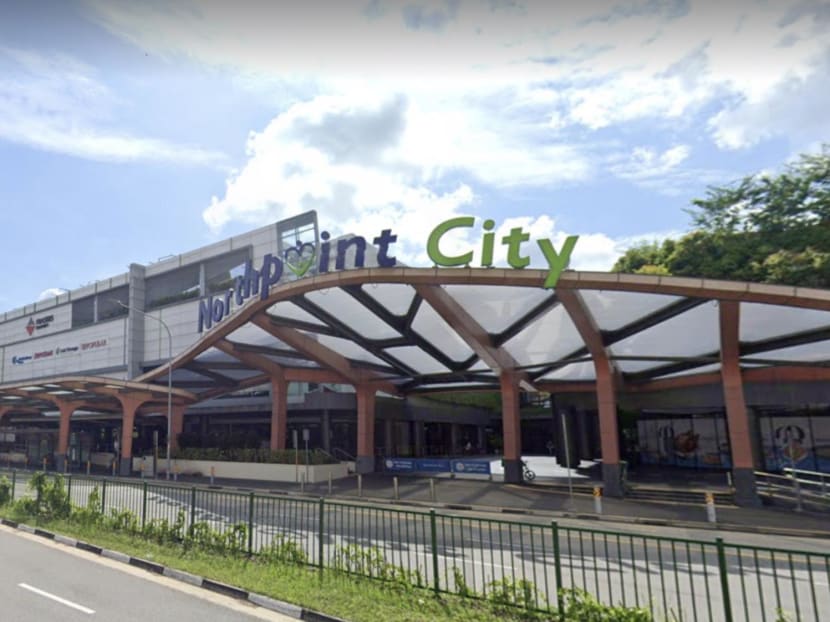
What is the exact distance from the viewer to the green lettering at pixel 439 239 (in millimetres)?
21266

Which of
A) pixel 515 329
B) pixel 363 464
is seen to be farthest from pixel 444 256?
pixel 363 464

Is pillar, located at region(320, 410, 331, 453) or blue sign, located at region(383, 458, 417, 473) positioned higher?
pillar, located at region(320, 410, 331, 453)

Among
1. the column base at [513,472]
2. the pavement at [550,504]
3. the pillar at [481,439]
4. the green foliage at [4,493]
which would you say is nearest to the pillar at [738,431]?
the pavement at [550,504]

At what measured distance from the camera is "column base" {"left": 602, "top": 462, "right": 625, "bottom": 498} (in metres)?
25.7

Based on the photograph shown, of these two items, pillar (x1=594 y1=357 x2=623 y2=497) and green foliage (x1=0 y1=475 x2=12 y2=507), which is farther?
pillar (x1=594 y1=357 x2=623 y2=497)

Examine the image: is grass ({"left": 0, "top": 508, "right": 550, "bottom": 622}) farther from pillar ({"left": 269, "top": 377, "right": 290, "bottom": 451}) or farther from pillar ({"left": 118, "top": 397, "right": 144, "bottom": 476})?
pillar ({"left": 118, "top": 397, "right": 144, "bottom": 476})

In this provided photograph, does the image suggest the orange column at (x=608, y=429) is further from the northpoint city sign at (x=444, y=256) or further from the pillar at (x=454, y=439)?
the pillar at (x=454, y=439)

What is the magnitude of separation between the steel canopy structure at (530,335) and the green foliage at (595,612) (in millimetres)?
12751

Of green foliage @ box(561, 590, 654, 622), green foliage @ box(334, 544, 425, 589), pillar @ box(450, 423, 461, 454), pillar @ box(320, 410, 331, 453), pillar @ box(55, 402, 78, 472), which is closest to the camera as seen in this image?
green foliage @ box(561, 590, 654, 622)

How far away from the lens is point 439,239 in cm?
2144

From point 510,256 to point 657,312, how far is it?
21.2ft

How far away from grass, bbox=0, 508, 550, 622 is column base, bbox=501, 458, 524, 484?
2043 centimetres

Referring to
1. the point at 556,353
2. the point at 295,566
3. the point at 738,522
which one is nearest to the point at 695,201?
the point at 556,353

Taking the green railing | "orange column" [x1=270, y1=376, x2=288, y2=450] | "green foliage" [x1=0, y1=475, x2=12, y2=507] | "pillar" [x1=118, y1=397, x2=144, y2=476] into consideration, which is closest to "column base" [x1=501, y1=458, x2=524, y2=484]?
the green railing
